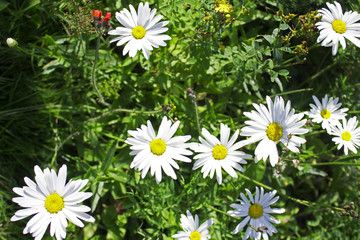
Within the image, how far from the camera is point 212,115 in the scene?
3.08 m

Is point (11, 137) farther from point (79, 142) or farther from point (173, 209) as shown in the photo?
point (173, 209)

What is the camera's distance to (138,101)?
3.29 meters

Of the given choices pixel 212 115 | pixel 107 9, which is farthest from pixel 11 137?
pixel 212 115

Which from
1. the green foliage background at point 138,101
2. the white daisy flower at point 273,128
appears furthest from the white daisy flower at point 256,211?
the white daisy flower at point 273,128

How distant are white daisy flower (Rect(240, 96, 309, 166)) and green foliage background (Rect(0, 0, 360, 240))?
446mm

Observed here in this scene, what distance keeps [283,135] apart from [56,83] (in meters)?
2.41

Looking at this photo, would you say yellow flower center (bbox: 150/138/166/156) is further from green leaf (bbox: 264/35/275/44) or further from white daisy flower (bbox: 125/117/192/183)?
green leaf (bbox: 264/35/275/44)

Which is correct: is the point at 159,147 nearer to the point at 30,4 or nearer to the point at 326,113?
the point at 326,113

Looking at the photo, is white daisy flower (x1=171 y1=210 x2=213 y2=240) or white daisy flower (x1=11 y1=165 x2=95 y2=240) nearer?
white daisy flower (x1=11 y1=165 x2=95 y2=240)

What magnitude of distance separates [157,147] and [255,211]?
1.04 m

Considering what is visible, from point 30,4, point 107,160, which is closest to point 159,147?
point 107,160

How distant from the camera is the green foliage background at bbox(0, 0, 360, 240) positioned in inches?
114

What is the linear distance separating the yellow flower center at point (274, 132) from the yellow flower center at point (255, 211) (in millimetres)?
674

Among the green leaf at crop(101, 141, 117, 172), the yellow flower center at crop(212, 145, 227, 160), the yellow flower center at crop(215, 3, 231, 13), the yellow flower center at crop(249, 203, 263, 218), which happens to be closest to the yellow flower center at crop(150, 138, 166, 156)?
the yellow flower center at crop(212, 145, 227, 160)
